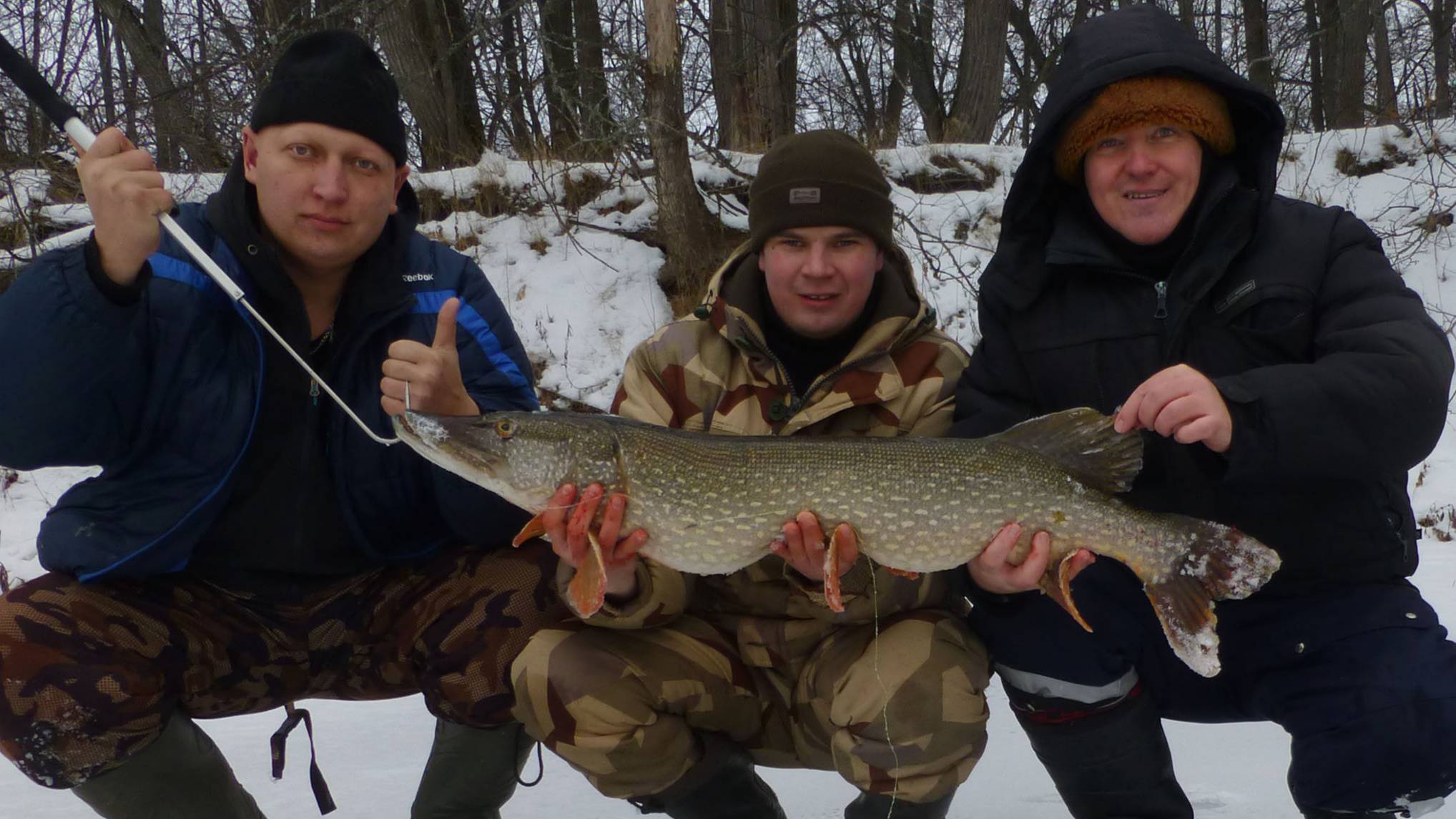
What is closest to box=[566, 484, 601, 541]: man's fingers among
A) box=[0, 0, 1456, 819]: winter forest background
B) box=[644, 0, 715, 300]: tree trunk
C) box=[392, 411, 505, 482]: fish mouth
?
box=[392, 411, 505, 482]: fish mouth

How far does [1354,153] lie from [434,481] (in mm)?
8144

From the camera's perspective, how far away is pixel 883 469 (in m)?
2.21

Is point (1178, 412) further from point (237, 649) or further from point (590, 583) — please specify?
point (237, 649)

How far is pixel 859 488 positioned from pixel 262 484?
4.61 feet

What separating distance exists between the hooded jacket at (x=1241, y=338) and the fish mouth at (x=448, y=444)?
Result: 41.8 inches

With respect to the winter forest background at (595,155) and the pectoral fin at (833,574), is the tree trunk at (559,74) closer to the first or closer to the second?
the winter forest background at (595,155)

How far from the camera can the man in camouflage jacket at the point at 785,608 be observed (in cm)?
224

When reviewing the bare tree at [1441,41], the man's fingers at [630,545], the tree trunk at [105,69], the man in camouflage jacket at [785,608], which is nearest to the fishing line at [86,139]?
the man's fingers at [630,545]

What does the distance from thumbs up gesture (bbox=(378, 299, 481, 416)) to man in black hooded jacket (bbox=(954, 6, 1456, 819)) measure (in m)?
1.14

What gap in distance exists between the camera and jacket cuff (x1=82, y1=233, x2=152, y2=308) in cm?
212

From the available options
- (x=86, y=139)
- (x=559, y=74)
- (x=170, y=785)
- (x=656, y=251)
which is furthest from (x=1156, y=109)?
(x=559, y=74)

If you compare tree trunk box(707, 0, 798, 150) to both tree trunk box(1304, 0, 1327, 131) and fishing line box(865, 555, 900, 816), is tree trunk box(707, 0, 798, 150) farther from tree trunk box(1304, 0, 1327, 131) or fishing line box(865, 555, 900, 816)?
fishing line box(865, 555, 900, 816)

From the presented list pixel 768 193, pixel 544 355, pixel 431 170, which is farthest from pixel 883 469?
pixel 431 170

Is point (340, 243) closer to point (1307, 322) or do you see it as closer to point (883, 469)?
point (883, 469)
